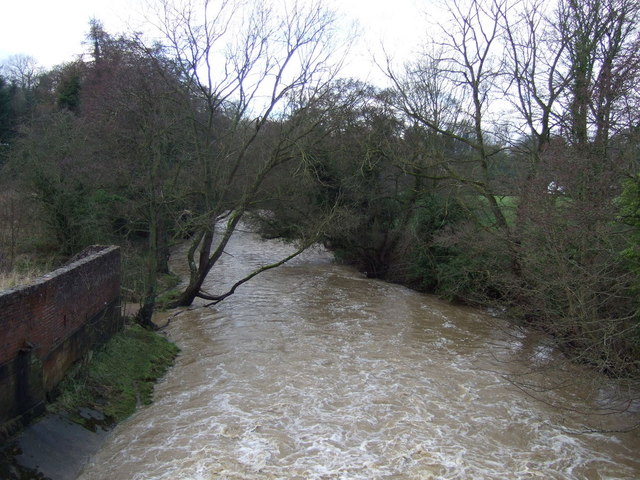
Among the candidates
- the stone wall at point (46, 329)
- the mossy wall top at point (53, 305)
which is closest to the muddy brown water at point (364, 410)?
the stone wall at point (46, 329)

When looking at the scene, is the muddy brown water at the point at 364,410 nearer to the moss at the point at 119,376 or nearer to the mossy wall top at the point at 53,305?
the moss at the point at 119,376

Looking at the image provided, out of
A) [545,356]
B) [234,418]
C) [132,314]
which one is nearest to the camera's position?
[234,418]

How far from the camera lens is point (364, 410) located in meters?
9.52

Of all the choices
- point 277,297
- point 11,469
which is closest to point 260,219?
point 277,297

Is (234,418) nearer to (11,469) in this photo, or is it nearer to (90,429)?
(90,429)

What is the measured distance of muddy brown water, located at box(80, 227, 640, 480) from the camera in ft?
25.5

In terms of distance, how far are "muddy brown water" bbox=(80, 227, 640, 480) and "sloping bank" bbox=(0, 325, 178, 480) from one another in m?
0.29

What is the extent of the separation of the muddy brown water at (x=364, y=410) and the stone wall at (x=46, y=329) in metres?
1.36

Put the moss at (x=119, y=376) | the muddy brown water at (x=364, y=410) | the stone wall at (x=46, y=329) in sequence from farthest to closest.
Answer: the moss at (x=119, y=376)
the muddy brown water at (x=364, y=410)
the stone wall at (x=46, y=329)

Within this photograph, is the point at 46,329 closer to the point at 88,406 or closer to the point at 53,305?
the point at 53,305

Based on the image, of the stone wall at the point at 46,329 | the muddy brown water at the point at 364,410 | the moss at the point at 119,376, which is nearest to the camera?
the stone wall at the point at 46,329

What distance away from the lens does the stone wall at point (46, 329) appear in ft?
23.5

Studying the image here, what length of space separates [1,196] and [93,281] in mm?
10790

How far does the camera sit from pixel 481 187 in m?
18.1
